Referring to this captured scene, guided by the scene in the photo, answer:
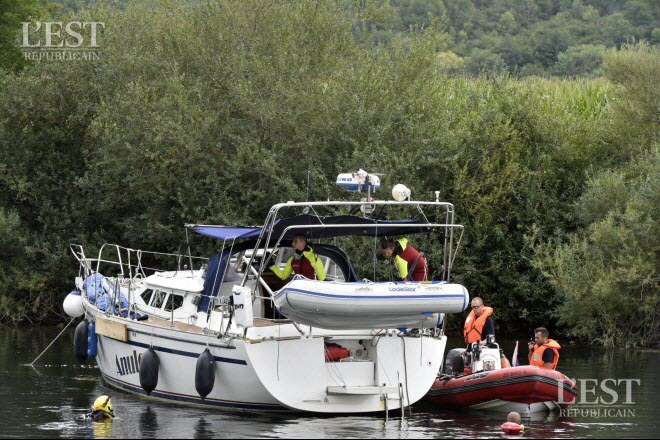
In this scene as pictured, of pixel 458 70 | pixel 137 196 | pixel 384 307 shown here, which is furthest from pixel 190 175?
pixel 458 70

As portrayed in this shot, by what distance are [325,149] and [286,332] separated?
12.8m

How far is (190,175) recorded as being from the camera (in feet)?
100

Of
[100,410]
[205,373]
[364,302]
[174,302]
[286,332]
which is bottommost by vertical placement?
[100,410]

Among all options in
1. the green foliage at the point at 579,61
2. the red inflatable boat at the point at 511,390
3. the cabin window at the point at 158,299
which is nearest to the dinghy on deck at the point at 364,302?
the red inflatable boat at the point at 511,390

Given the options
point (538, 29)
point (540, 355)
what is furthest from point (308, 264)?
point (538, 29)

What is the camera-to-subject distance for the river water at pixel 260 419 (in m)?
17.2

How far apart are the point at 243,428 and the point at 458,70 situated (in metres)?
40.4

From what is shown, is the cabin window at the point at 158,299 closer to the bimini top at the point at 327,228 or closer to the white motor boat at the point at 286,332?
the white motor boat at the point at 286,332

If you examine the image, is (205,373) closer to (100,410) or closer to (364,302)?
(100,410)

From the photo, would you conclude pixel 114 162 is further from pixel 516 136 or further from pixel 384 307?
pixel 384 307

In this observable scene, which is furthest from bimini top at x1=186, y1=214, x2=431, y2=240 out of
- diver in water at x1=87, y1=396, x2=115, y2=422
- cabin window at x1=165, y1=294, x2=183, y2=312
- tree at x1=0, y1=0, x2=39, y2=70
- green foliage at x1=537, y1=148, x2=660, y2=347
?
tree at x1=0, y1=0, x2=39, y2=70

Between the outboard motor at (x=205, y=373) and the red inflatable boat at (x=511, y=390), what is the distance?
3.84 m

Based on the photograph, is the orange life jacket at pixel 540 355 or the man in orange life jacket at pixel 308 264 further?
the orange life jacket at pixel 540 355

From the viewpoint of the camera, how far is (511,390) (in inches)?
745
